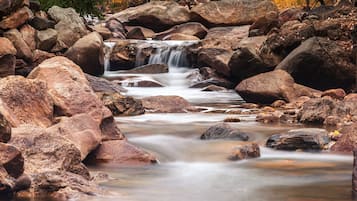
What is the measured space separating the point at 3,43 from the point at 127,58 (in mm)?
6719

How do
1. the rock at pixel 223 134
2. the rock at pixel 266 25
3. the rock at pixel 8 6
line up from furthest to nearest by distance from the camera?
1. the rock at pixel 266 25
2. the rock at pixel 8 6
3. the rock at pixel 223 134

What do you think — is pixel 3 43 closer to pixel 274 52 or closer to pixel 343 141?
A: pixel 274 52

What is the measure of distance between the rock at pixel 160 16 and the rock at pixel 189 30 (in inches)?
56.3

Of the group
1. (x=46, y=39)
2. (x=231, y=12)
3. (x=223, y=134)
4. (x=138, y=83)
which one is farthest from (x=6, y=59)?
(x=231, y=12)

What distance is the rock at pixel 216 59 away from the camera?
67.3 feet

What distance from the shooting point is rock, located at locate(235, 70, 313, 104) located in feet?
51.7

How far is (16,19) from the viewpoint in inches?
764

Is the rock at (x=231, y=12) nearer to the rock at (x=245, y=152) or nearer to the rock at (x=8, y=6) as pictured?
the rock at (x=8, y=6)

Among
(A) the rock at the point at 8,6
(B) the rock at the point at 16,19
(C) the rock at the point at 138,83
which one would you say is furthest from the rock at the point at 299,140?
(B) the rock at the point at 16,19

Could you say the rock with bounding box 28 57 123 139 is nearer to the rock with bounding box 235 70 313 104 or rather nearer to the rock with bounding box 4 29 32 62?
the rock with bounding box 235 70 313 104

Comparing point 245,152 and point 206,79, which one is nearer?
point 245,152

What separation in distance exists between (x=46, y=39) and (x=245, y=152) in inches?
512

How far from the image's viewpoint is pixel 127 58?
2339 cm

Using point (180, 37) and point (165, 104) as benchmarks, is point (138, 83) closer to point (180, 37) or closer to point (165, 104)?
point (165, 104)
